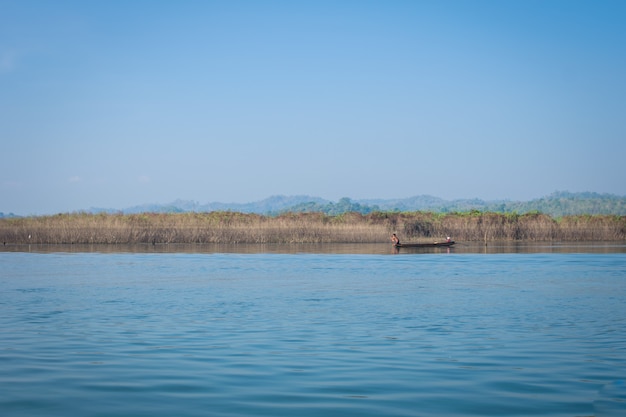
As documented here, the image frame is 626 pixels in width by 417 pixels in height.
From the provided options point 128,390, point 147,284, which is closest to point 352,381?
point 128,390

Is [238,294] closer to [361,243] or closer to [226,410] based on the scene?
[226,410]

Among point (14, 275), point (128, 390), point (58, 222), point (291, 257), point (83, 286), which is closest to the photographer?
point (128, 390)

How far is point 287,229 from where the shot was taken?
148ft

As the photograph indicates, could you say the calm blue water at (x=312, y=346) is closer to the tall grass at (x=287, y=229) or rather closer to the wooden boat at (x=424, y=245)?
the wooden boat at (x=424, y=245)

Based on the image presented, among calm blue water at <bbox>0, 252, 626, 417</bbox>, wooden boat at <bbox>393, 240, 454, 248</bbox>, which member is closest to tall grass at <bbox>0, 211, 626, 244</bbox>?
wooden boat at <bbox>393, 240, 454, 248</bbox>

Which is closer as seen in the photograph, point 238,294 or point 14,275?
point 238,294

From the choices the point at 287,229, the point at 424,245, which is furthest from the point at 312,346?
the point at 287,229

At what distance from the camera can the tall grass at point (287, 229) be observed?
42281 millimetres

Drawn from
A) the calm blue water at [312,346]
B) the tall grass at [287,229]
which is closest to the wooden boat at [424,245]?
the tall grass at [287,229]

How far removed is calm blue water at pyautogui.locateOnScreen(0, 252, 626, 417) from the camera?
24.7ft

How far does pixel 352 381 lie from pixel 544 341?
12.8 ft

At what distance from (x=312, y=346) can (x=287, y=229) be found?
34552 millimetres

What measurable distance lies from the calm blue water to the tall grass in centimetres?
2148

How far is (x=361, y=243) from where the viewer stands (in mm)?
47250
